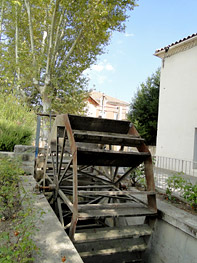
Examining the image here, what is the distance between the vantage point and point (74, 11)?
9.16 m

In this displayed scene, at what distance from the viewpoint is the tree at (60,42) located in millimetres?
8961

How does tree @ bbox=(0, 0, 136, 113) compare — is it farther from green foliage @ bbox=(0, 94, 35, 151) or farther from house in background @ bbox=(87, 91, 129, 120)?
house in background @ bbox=(87, 91, 129, 120)

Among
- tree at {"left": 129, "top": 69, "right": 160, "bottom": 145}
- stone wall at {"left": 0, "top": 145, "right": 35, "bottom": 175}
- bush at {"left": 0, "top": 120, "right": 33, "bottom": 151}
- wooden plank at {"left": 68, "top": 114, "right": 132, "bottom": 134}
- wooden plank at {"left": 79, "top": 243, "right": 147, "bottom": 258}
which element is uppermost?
tree at {"left": 129, "top": 69, "right": 160, "bottom": 145}

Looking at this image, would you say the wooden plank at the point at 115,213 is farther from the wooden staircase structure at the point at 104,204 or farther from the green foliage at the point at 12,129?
the green foliage at the point at 12,129

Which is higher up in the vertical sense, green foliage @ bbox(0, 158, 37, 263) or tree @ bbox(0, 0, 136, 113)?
tree @ bbox(0, 0, 136, 113)

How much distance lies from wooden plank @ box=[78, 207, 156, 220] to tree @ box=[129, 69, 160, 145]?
939cm

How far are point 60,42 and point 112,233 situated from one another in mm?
9356

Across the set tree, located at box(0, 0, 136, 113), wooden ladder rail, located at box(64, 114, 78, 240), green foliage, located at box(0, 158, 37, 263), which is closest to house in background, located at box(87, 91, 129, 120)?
tree, located at box(0, 0, 136, 113)

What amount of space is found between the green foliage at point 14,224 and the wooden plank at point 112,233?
0.97 meters

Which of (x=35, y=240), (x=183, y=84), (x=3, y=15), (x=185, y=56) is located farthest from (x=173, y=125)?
(x=3, y=15)

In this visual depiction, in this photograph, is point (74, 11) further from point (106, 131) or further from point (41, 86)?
point (106, 131)

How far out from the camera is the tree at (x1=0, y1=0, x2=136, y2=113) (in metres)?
8.96

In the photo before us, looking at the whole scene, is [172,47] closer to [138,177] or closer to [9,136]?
[138,177]

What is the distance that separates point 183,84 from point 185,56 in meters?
1.09
